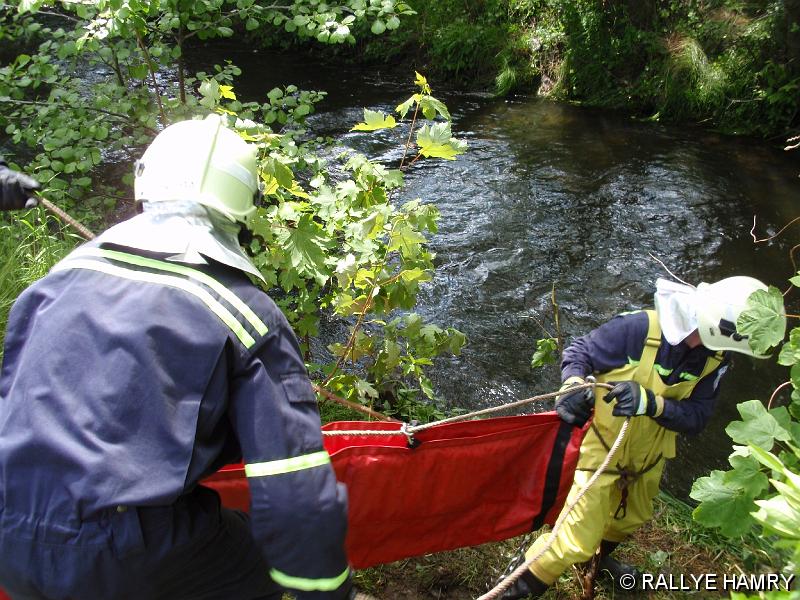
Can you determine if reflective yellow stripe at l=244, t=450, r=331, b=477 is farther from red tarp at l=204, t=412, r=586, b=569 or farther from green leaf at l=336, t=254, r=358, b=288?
green leaf at l=336, t=254, r=358, b=288

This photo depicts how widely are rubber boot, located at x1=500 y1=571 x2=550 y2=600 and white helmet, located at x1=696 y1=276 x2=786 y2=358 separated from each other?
46.2 inches

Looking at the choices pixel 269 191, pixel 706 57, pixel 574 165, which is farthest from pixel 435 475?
pixel 706 57

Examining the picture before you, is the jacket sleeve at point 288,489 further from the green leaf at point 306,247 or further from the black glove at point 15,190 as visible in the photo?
the black glove at point 15,190

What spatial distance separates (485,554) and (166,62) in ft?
10.8

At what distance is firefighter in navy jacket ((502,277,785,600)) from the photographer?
103 inches

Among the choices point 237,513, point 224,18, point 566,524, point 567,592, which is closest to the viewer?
point 237,513

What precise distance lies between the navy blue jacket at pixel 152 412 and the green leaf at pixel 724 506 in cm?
102

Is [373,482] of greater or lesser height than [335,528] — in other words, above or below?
below

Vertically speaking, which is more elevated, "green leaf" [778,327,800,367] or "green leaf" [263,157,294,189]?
"green leaf" [263,157,294,189]


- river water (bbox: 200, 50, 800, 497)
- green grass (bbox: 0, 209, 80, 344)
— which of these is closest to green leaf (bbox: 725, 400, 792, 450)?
river water (bbox: 200, 50, 800, 497)

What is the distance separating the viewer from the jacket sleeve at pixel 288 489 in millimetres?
1537

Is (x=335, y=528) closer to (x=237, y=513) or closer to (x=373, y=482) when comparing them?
(x=237, y=513)

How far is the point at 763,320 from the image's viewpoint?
6.76 feet

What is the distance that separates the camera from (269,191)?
10.3 feet
